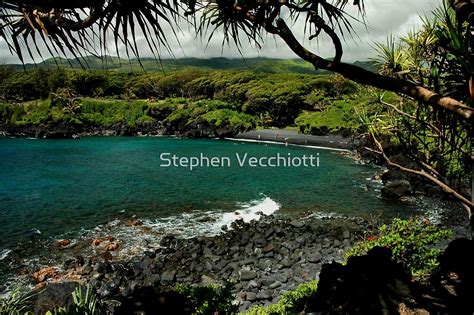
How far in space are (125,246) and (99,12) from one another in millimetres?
11407

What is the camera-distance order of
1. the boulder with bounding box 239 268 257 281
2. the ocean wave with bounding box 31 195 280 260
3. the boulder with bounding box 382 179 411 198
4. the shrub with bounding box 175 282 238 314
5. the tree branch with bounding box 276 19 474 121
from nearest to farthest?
the tree branch with bounding box 276 19 474 121, the shrub with bounding box 175 282 238 314, the boulder with bounding box 239 268 257 281, the ocean wave with bounding box 31 195 280 260, the boulder with bounding box 382 179 411 198

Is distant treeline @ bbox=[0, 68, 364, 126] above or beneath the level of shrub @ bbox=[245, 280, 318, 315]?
above

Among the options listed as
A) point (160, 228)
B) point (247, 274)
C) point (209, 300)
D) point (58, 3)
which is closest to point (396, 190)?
point (247, 274)

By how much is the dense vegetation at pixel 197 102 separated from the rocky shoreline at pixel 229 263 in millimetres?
28412

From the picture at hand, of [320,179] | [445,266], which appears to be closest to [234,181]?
[320,179]

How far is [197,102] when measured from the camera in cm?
5478

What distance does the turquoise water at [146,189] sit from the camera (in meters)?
16.5

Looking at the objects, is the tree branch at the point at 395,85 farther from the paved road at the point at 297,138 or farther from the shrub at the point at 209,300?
the paved road at the point at 297,138

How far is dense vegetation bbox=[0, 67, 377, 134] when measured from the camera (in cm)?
4752

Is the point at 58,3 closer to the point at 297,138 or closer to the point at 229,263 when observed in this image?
the point at 229,263

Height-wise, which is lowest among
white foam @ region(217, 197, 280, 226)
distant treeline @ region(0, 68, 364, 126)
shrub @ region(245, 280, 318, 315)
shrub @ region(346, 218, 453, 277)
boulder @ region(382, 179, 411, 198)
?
white foam @ region(217, 197, 280, 226)

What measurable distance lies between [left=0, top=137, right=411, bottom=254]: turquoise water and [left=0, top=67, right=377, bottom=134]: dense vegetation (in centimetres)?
1360

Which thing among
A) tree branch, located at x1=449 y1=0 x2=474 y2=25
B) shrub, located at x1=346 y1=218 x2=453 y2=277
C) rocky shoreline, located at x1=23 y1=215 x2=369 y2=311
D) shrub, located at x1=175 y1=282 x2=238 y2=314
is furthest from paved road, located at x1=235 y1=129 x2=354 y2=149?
tree branch, located at x1=449 y1=0 x2=474 y2=25

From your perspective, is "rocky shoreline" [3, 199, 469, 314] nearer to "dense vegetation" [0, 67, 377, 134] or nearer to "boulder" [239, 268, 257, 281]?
"boulder" [239, 268, 257, 281]
